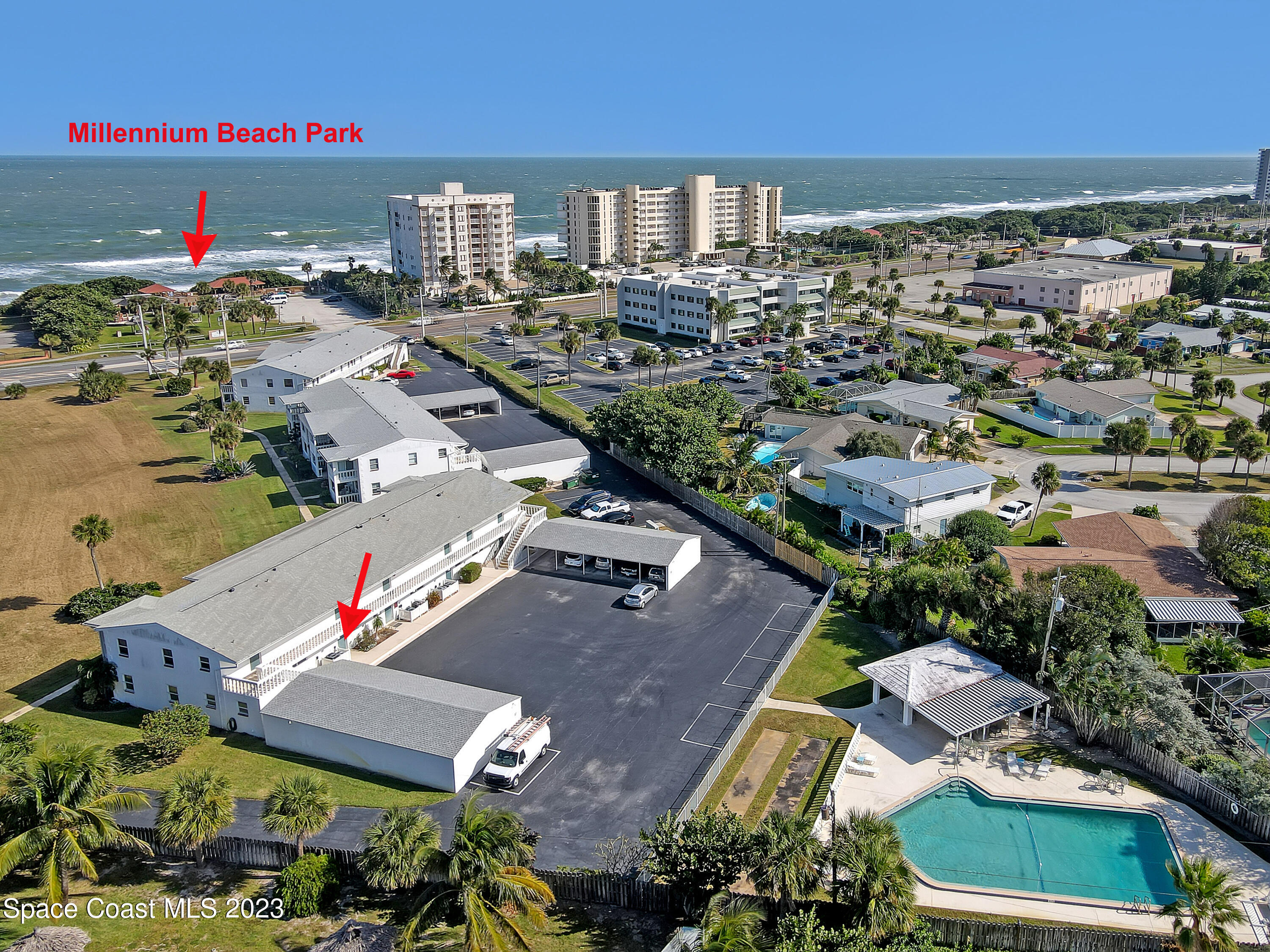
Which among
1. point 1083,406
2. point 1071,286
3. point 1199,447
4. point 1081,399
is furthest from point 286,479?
point 1071,286

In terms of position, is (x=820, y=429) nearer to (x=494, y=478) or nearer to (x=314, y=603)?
(x=494, y=478)

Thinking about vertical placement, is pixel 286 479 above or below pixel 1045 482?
below

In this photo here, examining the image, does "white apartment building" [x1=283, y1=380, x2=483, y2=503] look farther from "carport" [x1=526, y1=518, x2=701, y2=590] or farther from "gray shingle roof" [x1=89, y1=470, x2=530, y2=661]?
"carport" [x1=526, y1=518, x2=701, y2=590]

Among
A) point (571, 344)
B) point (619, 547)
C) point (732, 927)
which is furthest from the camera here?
point (571, 344)

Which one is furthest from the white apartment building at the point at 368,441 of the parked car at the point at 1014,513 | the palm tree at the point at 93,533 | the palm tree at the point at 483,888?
the palm tree at the point at 483,888

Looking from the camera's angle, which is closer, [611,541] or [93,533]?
[93,533]

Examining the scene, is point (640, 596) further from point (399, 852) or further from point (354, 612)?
point (399, 852)
